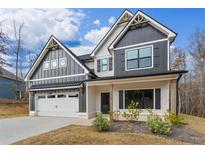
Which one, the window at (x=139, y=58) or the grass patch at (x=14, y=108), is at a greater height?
the window at (x=139, y=58)

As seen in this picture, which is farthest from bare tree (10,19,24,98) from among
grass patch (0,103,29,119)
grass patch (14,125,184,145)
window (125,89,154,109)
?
grass patch (14,125,184,145)

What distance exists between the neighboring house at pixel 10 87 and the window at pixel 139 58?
66.3 feet

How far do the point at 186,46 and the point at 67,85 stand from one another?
14712 mm

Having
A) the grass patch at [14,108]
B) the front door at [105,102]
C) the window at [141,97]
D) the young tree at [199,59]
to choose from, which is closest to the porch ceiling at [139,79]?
the window at [141,97]

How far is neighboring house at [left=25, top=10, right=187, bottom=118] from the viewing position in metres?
12.8

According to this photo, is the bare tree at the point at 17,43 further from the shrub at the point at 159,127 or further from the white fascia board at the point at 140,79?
the shrub at the point at 159,127

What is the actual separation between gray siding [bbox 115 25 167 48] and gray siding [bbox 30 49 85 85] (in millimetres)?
3886

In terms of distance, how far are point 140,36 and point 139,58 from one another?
155 cm

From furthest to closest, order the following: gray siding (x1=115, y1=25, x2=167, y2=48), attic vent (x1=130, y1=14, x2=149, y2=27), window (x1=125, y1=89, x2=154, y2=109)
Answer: attic vent (x1=130, y1=14, x2=149, y2=27)
gray siding (x1=115, y1=25, x2=167, y2=48)
window (x1=125, y1=89, x2=154, y2=109)

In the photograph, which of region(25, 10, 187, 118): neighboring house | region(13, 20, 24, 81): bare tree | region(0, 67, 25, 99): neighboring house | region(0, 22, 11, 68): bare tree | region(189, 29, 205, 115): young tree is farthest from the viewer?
region(0, 67, 25, 99): neighboring house

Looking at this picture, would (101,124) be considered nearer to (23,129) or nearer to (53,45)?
(23,129)

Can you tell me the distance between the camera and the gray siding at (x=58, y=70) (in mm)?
16141

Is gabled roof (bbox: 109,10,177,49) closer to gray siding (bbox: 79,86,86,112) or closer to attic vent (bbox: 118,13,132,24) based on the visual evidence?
attic vent (bbox: 118,13,132,24)

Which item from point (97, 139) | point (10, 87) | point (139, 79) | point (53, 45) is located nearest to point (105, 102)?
point (139, 79)
